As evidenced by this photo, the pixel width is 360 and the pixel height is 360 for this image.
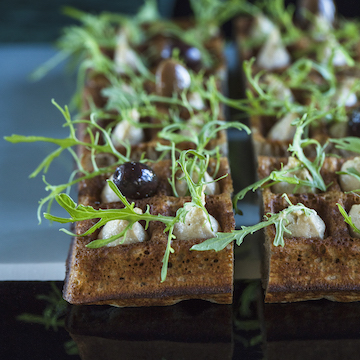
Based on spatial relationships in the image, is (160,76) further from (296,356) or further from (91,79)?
(296,356)

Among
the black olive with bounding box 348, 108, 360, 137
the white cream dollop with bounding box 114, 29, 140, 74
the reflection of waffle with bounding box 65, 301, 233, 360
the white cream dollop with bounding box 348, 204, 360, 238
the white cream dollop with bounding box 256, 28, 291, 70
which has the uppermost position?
the white cream dollop with bounding box 114, 29, 140, 74

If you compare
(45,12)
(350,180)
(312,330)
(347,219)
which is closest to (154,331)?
(312,330)

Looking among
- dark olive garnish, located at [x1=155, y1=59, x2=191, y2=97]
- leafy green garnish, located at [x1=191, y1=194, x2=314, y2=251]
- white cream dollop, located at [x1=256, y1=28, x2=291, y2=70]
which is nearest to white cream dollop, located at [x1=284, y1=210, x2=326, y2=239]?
leafy green garnish, located at [x1=191, y1=194, x2=314, y2=251]

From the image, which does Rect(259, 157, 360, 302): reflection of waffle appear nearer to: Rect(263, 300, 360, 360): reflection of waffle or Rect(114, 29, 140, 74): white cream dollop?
Rect(263, 300, 360, 360): reflection of waffle

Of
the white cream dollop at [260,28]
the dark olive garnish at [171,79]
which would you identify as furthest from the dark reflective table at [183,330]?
the white cream dollop at [260,28]

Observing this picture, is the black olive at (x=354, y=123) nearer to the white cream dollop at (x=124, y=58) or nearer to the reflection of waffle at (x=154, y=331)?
the reflection of waffle at (x=154, y=331)

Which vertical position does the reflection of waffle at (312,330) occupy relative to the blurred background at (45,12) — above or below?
below
